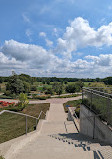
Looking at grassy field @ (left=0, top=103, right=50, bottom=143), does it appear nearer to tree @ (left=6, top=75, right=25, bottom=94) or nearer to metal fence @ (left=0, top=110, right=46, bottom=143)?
metal fence @ (left=0, top=110, right=46, bottom=143)

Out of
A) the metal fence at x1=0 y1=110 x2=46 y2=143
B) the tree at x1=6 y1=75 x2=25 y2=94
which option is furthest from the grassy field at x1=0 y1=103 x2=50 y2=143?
the tree at x1=6 y1=75 x2=25 y2=94

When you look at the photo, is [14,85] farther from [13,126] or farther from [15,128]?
[15,128]

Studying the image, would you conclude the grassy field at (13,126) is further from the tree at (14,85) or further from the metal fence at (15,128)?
the tree at (14,85)

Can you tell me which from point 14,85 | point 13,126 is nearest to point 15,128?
point 13,126

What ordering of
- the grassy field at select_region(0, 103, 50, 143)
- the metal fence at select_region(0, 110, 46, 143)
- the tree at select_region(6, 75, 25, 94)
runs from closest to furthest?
the metal fence at select_region(0, 110, 46, 143), the grassy field at select_region(0, 103, 50, 143), the tree at select_region(6, 75, 25, 94)

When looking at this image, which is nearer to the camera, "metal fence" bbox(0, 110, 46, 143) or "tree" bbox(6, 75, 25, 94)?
"metal fence" bbox(0, 110, 46, 143)

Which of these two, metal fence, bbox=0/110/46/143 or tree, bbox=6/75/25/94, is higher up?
tree, bbox=6/75/25/94

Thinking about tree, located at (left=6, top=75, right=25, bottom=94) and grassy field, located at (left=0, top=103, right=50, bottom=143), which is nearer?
grassy field, located at (left=0, top=103, right=50, bottom=143)

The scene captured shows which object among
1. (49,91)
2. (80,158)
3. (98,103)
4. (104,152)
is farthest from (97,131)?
(49,91)

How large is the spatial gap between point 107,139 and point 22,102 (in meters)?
17.1

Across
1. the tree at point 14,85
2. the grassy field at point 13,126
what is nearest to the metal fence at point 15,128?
the grassy field at point 13,126

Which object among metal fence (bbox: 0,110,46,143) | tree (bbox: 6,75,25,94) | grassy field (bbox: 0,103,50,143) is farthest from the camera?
tree (bbox: 6,75,25,94)

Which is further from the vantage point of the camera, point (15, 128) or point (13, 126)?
point (13, 126)

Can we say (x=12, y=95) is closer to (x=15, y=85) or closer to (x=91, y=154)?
(x=15, y=85)
